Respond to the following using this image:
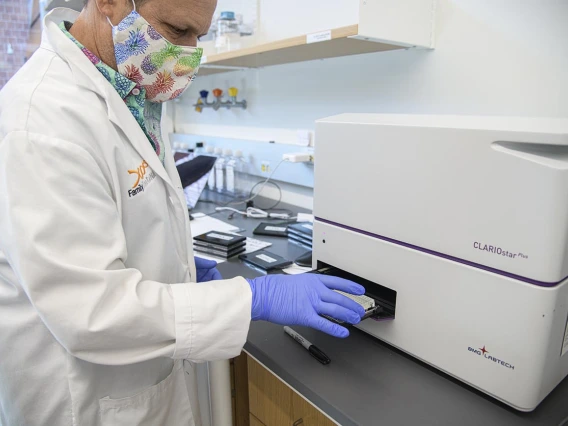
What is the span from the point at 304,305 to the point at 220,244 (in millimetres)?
590

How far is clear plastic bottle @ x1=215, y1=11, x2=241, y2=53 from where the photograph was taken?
181cm

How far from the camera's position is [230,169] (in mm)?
2102

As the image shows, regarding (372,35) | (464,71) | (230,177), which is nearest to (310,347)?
(372,35)

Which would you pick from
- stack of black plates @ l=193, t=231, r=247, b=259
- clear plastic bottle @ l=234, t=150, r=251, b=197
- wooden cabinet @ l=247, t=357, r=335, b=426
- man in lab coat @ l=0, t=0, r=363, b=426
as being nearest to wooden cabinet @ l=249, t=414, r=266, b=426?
wooden cabinet @ l=247, t=357, r=335, b=426

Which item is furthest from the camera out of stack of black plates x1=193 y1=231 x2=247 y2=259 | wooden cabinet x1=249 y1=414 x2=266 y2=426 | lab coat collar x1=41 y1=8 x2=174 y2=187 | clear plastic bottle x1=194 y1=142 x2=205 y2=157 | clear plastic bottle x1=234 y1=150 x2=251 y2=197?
clear plastic bottle x1=194 y1=142 x2=205 y2=157

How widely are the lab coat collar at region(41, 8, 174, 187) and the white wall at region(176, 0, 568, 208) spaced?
0.97 meters

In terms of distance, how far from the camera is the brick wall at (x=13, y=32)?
2.87 metres

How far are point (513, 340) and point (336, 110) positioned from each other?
1206 millimetres

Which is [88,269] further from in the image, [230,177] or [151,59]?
[230,177]

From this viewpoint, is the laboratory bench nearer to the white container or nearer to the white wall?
the white wall

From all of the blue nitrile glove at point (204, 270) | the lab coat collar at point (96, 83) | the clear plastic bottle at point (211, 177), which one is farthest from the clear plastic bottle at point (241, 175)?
the lab coat collar at point (96, 83)

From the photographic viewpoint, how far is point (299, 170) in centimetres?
177

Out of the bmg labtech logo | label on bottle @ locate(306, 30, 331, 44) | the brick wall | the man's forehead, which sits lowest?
the bmg labtech logo

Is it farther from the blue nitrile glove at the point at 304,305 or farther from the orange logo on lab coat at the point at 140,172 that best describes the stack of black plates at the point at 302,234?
the orange logo on lab coat at the point at 140,172
